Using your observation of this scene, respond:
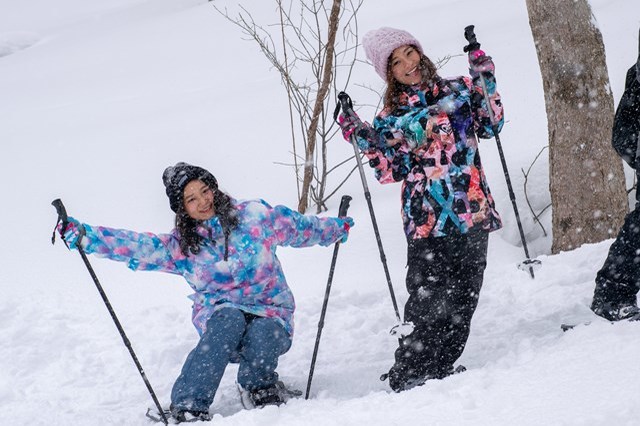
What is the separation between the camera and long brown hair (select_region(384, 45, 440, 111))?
12.2ft

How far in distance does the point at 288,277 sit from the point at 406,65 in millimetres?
2491

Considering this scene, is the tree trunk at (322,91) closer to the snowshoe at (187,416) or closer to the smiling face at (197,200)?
the smiling face at (197,200)

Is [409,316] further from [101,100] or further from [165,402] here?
[101,100]

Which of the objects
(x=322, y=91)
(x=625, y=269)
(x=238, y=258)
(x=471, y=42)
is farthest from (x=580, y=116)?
(x=238, y=258)

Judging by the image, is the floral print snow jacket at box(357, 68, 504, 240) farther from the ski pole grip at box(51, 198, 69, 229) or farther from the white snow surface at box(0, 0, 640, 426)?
the ski pole grip at box(51, 198, 69, 229)

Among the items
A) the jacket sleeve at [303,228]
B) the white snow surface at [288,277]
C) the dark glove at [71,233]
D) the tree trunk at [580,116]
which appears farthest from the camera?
the tree trunk at [580,116]

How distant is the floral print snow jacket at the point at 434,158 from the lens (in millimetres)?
3627

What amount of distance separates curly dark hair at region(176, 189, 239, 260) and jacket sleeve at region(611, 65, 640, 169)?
6.43ft

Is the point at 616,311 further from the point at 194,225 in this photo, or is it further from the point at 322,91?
the point at 322,91

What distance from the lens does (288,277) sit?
5.73 m

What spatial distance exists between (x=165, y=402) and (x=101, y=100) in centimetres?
963

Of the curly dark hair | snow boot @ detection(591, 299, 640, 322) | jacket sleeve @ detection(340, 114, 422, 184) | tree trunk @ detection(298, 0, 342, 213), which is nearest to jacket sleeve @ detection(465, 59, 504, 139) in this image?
jacket sleeve @ detection(340, 114, 422, 184)

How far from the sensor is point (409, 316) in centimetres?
378

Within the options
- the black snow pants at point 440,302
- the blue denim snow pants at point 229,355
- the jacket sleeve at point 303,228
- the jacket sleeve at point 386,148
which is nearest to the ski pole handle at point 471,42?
the jacket sleeve at point 386,148
